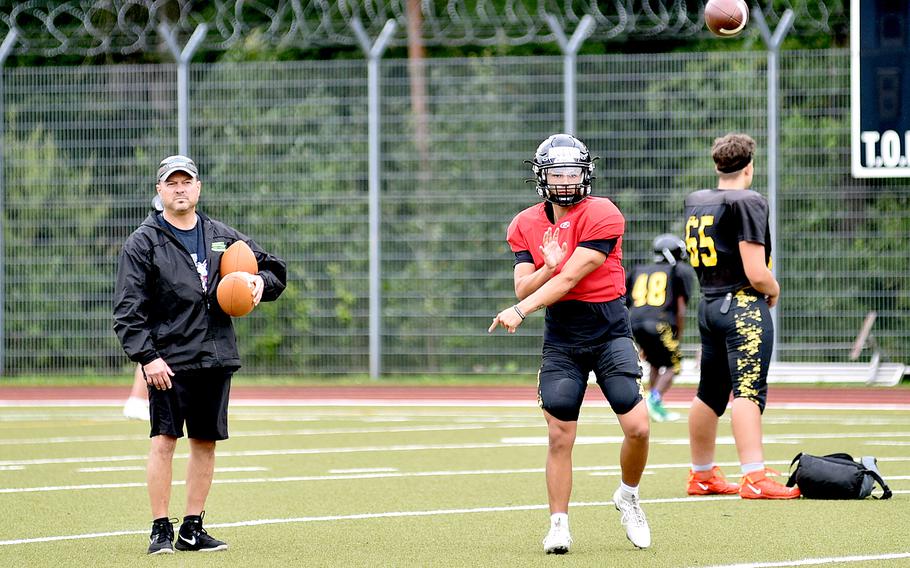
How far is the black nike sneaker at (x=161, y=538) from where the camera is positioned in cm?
769

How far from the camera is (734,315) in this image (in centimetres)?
970

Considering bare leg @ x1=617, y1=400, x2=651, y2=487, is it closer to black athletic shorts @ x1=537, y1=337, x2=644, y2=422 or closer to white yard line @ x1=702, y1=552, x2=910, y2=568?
black athletic shorts @ x1=537, y1=337, x2=644, y2=422

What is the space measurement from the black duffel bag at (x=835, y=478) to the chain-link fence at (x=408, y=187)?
10.7 metres

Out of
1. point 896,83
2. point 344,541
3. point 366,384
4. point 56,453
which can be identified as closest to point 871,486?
point 344,541

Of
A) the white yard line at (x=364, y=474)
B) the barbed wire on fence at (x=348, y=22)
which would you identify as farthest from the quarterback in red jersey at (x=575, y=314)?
the barbed wire on fence at (x=348, y=22)

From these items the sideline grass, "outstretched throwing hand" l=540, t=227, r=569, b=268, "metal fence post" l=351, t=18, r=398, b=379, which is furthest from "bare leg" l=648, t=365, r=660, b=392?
"outstretched throwing hand" l=540, t=227, r=569, b=268

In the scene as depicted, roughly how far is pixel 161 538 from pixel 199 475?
392 millimetres

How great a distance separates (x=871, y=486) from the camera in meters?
9.35

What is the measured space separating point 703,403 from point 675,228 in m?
10.4

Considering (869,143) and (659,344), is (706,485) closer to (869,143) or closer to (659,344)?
(659,344)

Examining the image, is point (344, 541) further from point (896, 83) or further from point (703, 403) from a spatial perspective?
point (896, 83)

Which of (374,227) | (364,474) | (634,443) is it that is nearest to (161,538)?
(634,443)

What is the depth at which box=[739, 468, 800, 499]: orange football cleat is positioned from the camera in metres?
9.45

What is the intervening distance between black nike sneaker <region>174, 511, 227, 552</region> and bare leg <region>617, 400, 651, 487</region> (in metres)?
2.00
